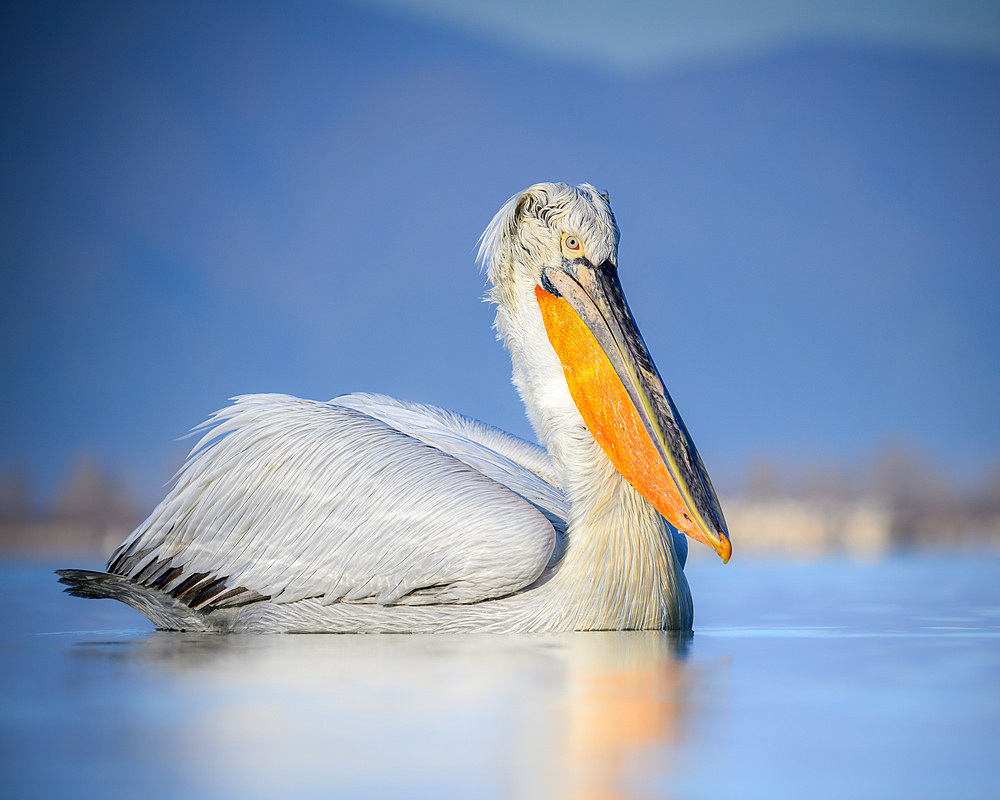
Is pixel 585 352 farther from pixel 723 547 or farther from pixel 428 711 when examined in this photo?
pixel 428 711

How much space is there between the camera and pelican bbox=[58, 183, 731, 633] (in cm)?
340

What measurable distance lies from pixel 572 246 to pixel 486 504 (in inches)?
39.7

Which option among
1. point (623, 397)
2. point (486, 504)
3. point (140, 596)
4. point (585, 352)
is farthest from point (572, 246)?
point (140, 596)

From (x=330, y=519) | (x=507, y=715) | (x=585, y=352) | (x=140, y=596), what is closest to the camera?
(x=507, y=715)

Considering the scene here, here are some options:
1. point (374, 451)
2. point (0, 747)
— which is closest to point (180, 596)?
point (374, 451)

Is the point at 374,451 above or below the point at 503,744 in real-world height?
above

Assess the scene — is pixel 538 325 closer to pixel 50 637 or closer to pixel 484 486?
pixel 484 486

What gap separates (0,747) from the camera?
1.84 metres

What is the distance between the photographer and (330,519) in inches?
139

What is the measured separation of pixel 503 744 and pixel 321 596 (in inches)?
72.1

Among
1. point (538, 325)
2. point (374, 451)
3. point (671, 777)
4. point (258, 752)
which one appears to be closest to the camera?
point (671, 777)

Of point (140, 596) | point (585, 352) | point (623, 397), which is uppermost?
point (585, 352)

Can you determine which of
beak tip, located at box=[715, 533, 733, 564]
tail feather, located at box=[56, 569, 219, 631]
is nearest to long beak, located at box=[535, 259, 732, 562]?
beak tip, located at box=[715, 533, 733, 564]

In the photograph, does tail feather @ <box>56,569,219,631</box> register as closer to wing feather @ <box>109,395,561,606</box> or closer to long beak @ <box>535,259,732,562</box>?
wing feather @ <box>109,395,561,606</box>
